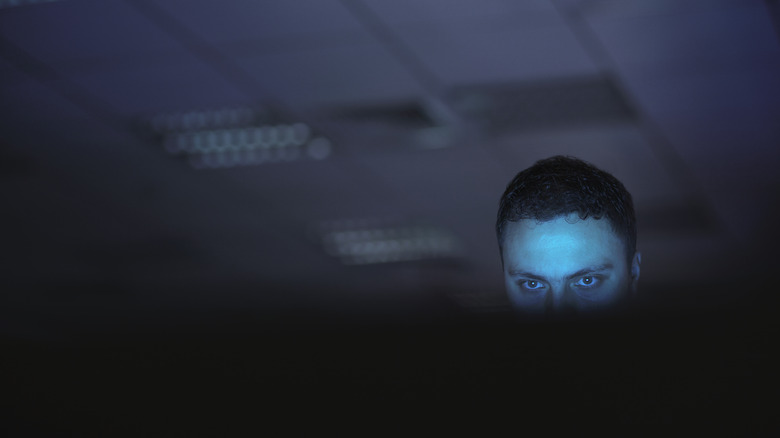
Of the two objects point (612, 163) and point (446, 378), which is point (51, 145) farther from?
point (446, 378)

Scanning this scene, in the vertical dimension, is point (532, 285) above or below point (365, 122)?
below

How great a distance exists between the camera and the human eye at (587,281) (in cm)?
139

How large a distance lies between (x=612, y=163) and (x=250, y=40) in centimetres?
183

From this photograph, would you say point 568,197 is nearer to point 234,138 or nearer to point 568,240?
point 568,240

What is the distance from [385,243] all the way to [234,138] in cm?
181

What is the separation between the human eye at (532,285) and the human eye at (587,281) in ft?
0.20

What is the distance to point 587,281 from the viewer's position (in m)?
1.40

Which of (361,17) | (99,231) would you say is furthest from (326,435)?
(99,231)

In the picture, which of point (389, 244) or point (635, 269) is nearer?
point (635, 269)

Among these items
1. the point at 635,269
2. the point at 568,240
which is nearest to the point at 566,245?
the point at 568,240

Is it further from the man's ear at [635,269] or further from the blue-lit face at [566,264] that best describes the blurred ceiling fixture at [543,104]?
the blue-lit face at [566,264]

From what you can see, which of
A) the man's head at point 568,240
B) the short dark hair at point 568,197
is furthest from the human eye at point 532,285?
the short dark hair at point 568,197

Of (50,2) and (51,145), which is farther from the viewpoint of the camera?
(51,145)

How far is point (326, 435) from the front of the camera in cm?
20
